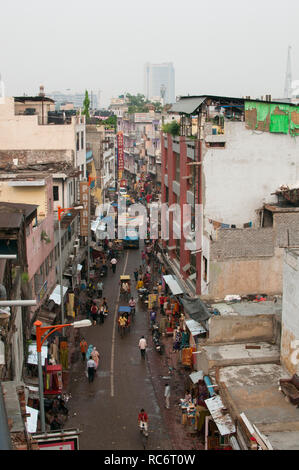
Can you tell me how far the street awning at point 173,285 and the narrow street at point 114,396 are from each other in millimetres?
2686

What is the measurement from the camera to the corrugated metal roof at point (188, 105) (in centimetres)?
2826

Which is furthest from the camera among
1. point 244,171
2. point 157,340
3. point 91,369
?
point 157,340

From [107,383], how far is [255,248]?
8.96 metres

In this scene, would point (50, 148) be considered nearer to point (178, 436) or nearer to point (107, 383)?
point (107, 383)

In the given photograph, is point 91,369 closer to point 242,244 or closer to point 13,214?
point 13,214

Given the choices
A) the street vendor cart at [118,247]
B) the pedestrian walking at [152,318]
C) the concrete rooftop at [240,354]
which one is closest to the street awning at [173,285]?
the pedestrian walking at [152,318]

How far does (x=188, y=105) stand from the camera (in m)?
29.8

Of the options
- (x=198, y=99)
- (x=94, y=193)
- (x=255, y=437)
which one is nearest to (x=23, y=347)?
(x=255, y=437)

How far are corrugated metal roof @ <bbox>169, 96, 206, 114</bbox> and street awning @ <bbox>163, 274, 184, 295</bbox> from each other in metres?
10.3

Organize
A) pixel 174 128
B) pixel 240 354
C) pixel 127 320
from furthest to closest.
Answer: pixel 174 128 → pixel 127 320 → pixel 240 354

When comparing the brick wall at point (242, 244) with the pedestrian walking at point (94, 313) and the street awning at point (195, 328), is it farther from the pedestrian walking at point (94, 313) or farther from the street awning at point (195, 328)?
the pedestrian walking at point (94, 313)

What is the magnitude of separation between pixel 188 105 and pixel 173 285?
10787mm

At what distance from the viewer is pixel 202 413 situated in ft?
64.4

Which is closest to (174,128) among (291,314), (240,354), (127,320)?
(127,320)
